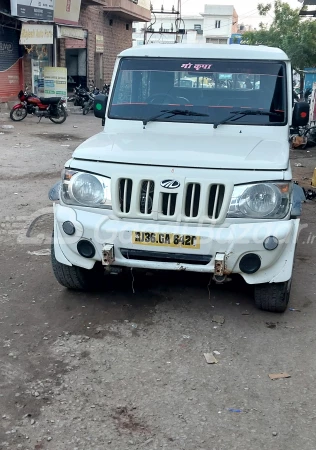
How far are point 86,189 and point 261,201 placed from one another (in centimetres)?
124

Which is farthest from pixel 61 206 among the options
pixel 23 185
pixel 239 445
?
pixel 23 185

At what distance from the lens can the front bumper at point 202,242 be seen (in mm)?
3502

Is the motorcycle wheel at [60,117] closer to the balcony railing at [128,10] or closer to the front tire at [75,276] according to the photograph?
the front tire at [75,276]

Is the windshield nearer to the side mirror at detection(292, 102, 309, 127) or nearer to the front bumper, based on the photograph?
the side mirror at detection(292, 102, 309, 127)

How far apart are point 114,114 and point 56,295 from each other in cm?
175

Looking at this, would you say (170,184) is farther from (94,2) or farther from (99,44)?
(99,44)

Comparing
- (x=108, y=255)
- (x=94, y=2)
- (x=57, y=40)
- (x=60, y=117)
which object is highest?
(x=94, y=2)

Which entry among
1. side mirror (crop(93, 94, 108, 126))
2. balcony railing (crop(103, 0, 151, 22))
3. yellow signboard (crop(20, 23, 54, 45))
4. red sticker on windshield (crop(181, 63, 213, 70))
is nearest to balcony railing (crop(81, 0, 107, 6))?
balcony railing (crop(103, 0, 151, 22))

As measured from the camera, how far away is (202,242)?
11.5 feet

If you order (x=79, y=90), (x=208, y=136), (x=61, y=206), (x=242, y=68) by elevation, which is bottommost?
(x=79, y=90)

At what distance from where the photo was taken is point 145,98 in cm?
476

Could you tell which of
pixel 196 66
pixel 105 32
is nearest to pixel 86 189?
pixel 196 66

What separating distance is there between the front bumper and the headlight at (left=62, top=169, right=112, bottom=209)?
0.07 m

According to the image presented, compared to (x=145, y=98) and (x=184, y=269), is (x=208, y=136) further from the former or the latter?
(x=184, y=269)
